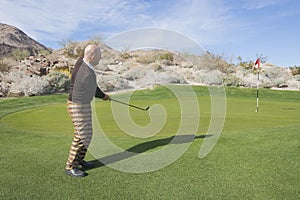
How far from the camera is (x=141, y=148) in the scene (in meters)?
5.11

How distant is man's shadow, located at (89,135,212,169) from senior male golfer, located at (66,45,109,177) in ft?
1.32

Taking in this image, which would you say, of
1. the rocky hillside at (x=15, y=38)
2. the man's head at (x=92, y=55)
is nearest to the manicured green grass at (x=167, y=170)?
the man's head at (x=92, y=55)

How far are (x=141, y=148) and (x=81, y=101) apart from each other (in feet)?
5.54

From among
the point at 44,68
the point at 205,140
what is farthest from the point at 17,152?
the point at 44,68

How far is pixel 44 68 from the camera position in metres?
Result: 24.5

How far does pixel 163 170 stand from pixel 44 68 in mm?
22708

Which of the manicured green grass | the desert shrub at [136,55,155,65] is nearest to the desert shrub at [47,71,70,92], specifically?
the manicured green grass

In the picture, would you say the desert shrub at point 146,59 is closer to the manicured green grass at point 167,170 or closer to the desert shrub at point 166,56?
the desert shrub at point 166,56

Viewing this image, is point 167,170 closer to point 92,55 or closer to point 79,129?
point 79,129

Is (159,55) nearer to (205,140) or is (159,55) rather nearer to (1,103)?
(1,103)

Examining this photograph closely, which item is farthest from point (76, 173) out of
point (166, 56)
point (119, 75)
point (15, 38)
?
point (15, 38)

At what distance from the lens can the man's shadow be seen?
14.5 feet

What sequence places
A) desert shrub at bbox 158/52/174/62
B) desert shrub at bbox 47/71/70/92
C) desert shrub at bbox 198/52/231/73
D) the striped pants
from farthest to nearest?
desert shrub at bbox 158/52/174/62 → desert shrub at bbox 198/52/231/73 → desert shrub at bbox 47/71/70/92 → the striped pants

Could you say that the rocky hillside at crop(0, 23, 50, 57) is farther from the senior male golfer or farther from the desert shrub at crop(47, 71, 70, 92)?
the senior male golfer
